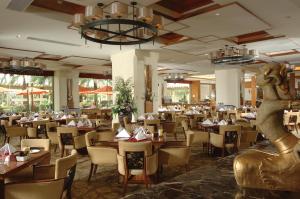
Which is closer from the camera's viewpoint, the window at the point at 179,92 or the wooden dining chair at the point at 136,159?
the wooden dining chair at the point at 136,159

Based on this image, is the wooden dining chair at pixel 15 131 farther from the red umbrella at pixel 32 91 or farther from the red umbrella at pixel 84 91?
the red umbrella at pixel 84 91

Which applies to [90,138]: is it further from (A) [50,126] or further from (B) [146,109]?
→ (B) [146,109]

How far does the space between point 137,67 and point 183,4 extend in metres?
4.27

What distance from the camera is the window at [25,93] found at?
1387 cm

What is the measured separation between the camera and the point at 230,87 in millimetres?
14945

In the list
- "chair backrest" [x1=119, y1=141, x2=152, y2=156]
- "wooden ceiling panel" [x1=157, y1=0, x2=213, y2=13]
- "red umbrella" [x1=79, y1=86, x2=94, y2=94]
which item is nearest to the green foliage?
"wooden ceiling panel" [x1=157, y1=0, x2=213, y2=13]

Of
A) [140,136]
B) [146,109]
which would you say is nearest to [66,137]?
[140,136]

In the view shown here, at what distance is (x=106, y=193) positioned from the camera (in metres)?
3.99

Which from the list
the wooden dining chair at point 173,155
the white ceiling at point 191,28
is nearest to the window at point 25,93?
the white ceiling at point 191,28

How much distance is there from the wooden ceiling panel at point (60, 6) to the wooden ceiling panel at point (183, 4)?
168cm

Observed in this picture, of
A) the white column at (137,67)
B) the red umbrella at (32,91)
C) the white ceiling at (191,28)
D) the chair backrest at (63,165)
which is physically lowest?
the chair backrest at (63,165)

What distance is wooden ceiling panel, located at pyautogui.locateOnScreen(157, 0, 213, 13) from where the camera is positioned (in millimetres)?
5379

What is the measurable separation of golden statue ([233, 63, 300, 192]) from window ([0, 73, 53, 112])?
13.7 metres

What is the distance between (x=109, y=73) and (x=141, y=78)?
536cm
